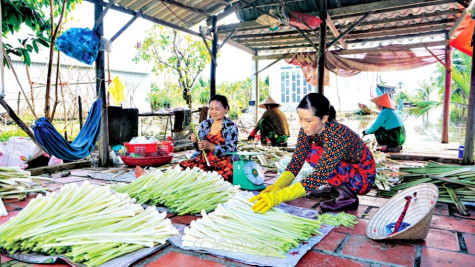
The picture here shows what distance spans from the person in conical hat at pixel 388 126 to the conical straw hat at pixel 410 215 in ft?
15.5

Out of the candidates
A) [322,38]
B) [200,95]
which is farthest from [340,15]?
[200,95]

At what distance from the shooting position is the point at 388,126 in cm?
702

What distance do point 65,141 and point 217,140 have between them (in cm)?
190

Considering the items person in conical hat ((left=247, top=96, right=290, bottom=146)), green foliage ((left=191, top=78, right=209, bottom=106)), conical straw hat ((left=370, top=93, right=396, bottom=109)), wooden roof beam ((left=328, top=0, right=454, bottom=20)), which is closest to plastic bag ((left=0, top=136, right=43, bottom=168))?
person in conical hat ((left=247, top=96, right=290, bottom=146))

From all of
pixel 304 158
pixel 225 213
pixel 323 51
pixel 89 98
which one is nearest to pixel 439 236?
pixel 304 158

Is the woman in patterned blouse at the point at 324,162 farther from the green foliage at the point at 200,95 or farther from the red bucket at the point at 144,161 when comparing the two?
the green foliage at the point at 200,95

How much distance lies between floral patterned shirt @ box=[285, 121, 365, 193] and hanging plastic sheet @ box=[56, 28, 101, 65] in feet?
11.8

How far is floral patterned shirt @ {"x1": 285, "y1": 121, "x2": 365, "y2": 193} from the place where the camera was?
2.58 metres

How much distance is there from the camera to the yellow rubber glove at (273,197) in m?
2.27

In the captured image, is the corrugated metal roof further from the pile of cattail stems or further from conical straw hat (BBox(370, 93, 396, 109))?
the pile of cattail stems

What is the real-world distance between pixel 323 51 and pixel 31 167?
557 centimetres

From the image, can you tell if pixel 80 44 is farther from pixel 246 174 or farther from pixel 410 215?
pixel 410 215

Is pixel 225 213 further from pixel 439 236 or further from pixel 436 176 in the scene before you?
pixel 436 176

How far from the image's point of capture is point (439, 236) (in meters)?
2.40
